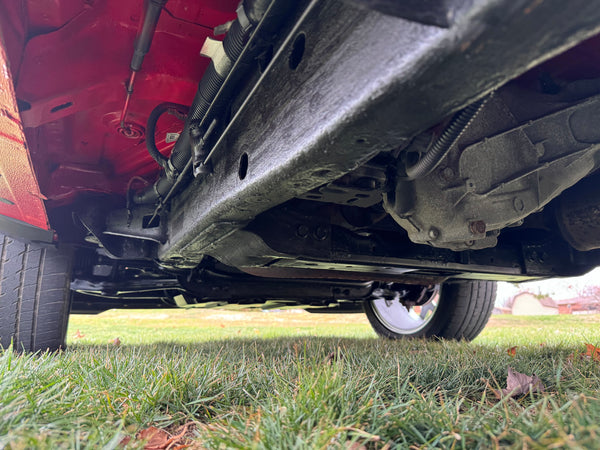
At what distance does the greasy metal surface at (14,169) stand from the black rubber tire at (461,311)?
2176mm

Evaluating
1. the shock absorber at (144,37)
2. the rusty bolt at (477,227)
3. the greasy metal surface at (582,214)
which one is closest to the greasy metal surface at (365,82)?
the shock absorber at (144,37)

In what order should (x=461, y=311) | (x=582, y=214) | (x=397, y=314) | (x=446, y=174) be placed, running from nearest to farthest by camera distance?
1. (x=446, y=174)
2. (x=582, y=214)
3. (x=461, y=311)
4. (x=397, y=314)

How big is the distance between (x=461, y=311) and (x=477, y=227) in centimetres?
158

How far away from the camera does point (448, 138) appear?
0.76 m

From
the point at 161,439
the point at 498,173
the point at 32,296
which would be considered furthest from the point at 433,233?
the point at 32,296

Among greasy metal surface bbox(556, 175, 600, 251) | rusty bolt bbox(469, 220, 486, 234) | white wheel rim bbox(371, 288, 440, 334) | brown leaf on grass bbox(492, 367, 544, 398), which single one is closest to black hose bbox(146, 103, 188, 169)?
rusty bolt bbox(469, 220, 486, 234)

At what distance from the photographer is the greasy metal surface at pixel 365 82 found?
0.46 metres

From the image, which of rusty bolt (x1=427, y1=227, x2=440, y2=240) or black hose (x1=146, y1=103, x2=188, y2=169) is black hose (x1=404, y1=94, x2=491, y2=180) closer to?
rusty bolt (x1=427, y1=227, x2=440, y2=240)

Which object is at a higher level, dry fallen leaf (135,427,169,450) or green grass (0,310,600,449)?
green grass (0,310,600,449)

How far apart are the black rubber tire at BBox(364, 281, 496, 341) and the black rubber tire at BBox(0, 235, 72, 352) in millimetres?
2033

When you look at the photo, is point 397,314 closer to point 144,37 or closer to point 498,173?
point 498,173

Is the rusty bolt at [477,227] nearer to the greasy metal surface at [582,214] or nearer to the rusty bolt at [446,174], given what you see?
the rusty bolt at [446,174]

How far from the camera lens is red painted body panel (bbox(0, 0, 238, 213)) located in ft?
3.23

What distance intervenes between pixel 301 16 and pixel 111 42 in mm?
610
